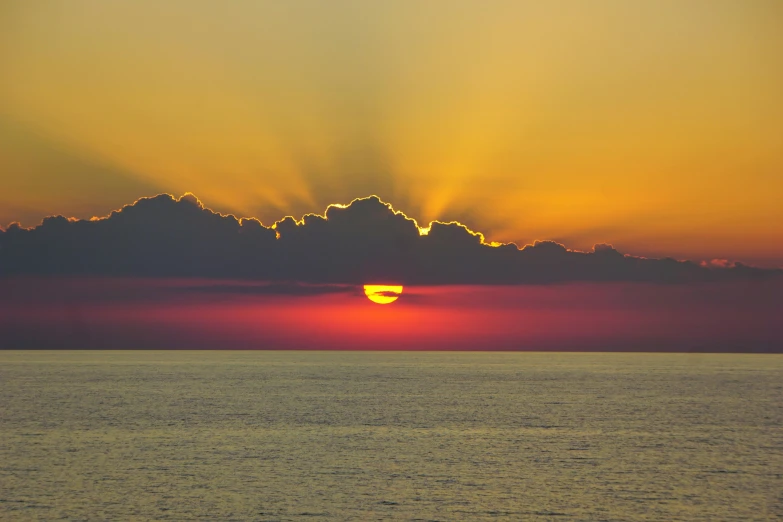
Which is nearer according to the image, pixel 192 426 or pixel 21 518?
pixel 21 518

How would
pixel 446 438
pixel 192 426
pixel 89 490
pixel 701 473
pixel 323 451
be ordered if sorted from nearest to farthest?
1. pixel 89 490
2. pixel 701 473
3. pixel 323 451
4. pixel 446 438
5. pixel 192 426

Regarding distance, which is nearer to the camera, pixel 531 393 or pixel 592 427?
pixel 592 427

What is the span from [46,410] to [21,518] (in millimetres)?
82387

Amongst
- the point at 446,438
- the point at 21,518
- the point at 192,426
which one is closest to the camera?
the point at 21,518

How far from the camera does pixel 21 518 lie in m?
46.3

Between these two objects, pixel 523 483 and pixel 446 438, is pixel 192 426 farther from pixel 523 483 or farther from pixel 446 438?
pixel 523 483

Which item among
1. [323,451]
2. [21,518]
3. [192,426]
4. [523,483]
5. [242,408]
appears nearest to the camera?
[21,518]

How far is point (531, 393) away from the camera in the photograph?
571ft

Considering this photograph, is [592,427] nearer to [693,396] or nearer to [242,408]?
[242,408]

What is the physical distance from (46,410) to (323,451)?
66.4 metres

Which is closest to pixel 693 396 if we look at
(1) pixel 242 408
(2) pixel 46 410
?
(1) pixel 242 408

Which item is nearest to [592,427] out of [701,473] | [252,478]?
[701,473]

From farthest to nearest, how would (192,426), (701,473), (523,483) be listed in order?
(192,426) < (701,473) < (523,483)

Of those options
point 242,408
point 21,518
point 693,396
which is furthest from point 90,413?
point 693,396
